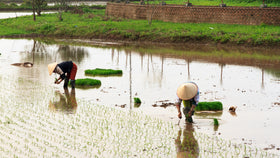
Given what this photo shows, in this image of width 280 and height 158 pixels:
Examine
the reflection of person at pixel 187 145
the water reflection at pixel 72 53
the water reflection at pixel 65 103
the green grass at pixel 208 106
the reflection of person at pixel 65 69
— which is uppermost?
the reflection of person at pixel 65 69

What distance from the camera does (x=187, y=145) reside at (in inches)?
425

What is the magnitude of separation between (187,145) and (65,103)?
5642mm

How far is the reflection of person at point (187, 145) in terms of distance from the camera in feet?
33.2

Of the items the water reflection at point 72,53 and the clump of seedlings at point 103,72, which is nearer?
the clump of seedlings at point 103,72

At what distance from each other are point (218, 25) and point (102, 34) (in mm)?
8567

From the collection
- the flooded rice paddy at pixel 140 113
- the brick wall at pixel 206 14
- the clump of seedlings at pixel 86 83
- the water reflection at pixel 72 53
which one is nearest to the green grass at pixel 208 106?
the flooded rice paddy at pixel 140 113

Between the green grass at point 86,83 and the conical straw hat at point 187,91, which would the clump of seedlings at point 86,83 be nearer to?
the green grass at point 86,83

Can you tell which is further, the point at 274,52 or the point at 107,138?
the point at 274,52

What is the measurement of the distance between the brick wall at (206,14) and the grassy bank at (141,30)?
721mm

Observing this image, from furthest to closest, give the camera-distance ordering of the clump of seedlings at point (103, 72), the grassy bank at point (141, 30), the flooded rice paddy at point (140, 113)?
the grassy bank at point (141, 30)
the clump of seedlings at point (103, 72)
the flooded rice paddy at point (140, 113)

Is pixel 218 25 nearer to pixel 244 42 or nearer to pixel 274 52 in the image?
pixel 244 42

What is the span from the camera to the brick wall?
105 ft

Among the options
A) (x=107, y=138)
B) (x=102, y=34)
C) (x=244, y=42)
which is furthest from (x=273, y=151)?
(x=102, y=34)

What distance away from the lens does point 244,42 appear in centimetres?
2984
